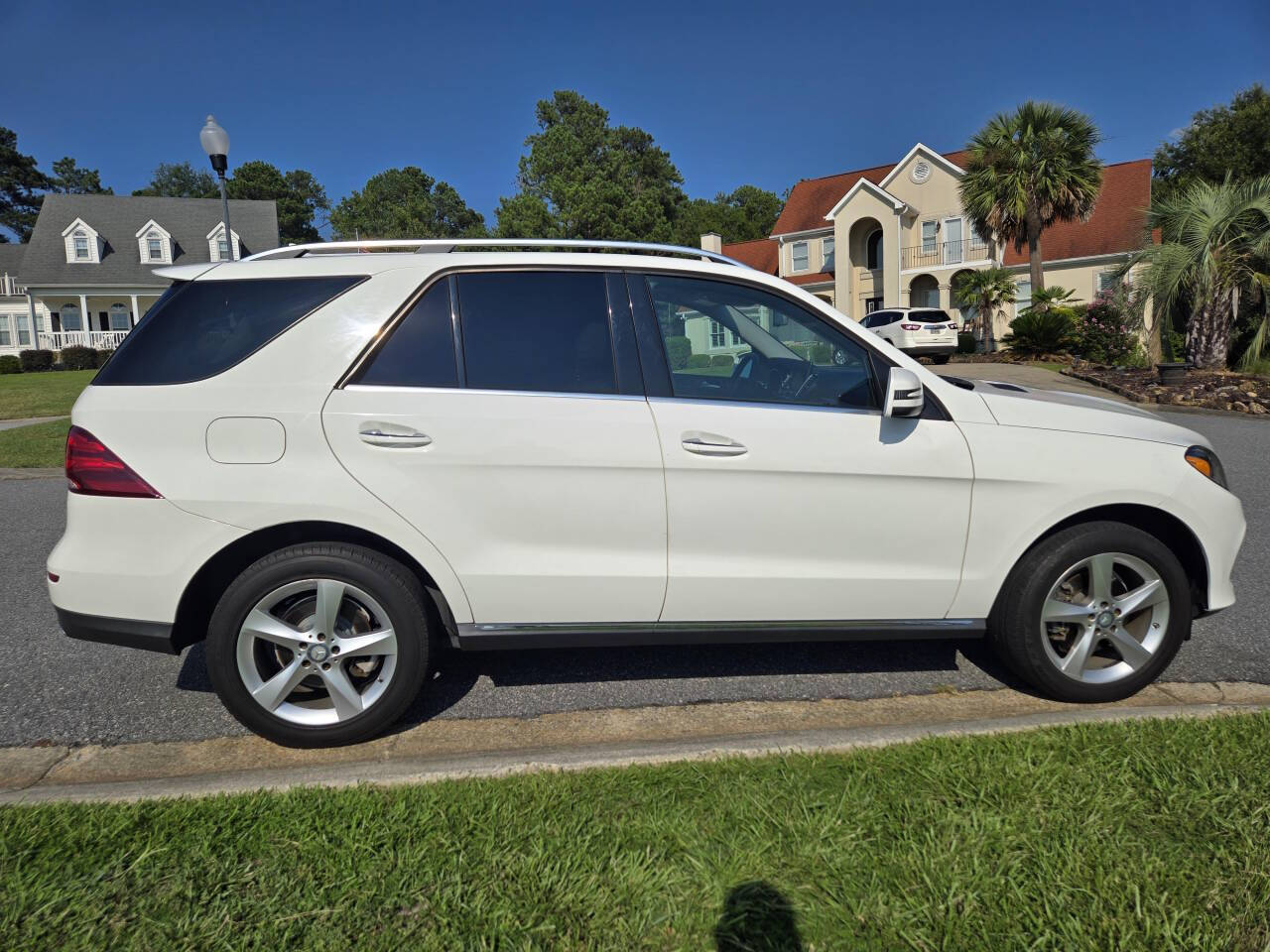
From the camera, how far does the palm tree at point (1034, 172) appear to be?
25734mm

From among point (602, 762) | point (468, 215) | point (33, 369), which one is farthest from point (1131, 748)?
point (468, 215)

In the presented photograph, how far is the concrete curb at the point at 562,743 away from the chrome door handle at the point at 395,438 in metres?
1.15

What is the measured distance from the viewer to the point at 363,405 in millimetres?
3008

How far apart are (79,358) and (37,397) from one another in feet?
64.2

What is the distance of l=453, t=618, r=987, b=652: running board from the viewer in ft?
10.3

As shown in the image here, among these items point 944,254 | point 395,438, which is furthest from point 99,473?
point 944,254

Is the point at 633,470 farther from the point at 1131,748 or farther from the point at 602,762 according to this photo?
the point at 1131,748

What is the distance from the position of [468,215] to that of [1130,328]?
68.3 m

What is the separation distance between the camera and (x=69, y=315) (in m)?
42.8

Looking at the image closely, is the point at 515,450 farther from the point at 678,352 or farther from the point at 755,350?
the point at 755,350

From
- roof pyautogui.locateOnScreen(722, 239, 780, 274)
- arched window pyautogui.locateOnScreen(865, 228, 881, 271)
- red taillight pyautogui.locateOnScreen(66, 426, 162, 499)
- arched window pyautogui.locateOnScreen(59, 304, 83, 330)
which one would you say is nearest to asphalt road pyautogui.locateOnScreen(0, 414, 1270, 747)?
red taillight pyautogui.locateOnScreen(66, 426, 162, 499)

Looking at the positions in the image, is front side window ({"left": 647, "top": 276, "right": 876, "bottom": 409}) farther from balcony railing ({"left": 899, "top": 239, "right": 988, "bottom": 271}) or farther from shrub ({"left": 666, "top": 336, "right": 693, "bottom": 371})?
balcony railing ({"left": 899, "top": 239, "right": 988, "bottom": 271})

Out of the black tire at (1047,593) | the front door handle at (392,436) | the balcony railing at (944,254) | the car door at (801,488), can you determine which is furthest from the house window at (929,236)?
the front door handle at (392,436)

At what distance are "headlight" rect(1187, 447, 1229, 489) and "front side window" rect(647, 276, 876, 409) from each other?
139 cm
